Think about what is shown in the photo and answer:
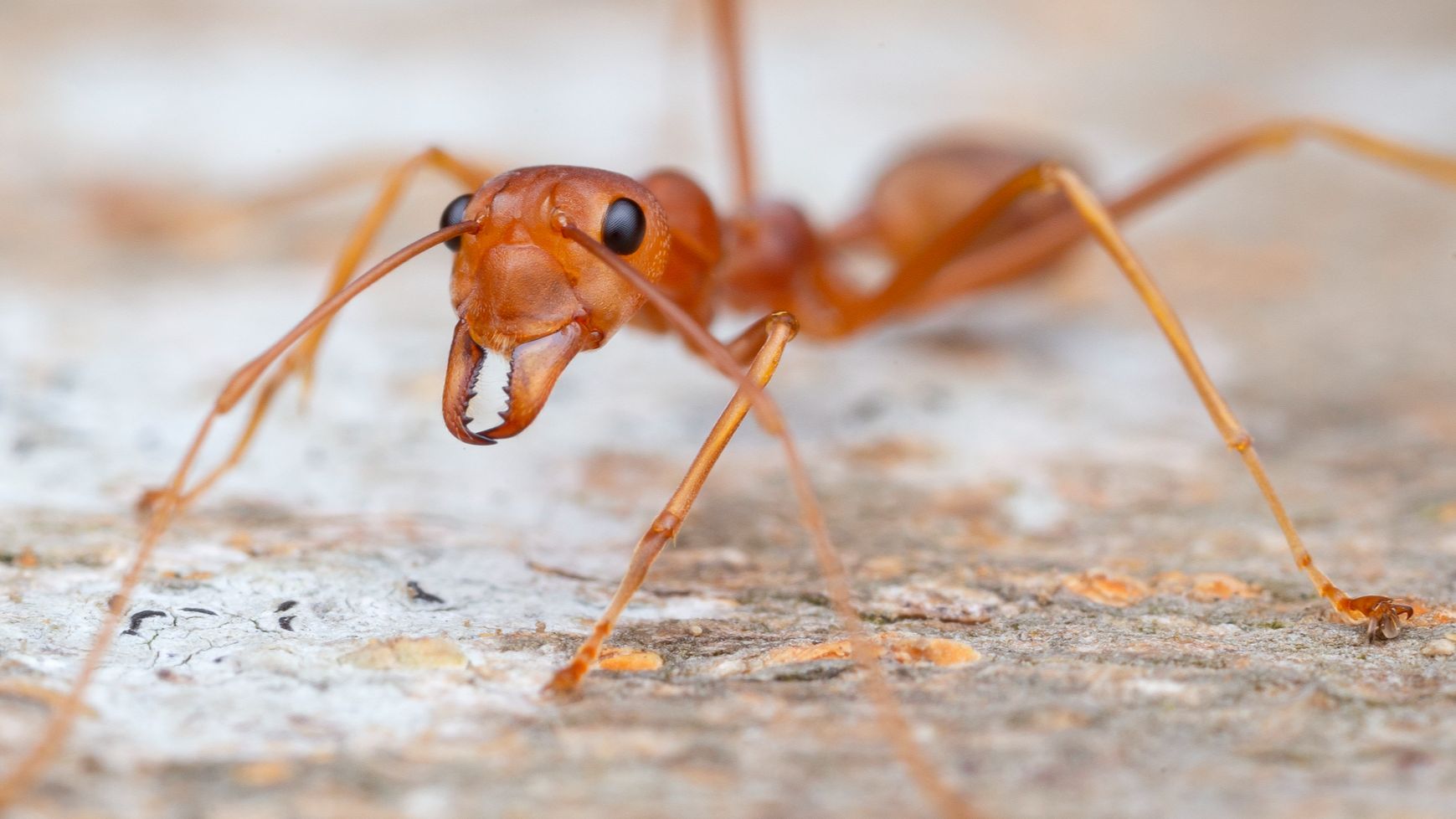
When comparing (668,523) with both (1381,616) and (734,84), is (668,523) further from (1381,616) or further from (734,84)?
(734,84)

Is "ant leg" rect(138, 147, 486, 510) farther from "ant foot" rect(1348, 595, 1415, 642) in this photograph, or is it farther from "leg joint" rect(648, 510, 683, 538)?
"ant foot" rect(1348, 595, 1415, 642)

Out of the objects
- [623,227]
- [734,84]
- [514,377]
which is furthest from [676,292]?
[734,84]

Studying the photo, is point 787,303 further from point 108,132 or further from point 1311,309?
point 108,132

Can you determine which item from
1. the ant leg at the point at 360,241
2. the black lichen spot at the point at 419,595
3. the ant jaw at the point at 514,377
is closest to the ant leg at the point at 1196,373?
the ant jaw at the point at 514,377

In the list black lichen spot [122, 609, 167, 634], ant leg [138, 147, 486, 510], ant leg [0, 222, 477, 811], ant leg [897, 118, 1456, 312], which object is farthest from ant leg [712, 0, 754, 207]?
black lichen spot [122, 609, 167, 634]

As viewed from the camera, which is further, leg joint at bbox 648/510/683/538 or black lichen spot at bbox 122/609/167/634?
leg joint at bbox 648/510/683/538

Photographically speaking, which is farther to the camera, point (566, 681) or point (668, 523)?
point (668, 523)

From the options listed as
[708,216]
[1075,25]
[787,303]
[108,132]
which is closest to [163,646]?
[708,216]
